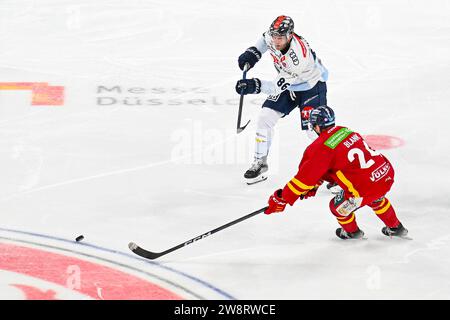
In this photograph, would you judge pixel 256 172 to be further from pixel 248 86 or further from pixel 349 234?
pixel 349 234

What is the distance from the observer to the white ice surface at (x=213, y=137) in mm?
6305

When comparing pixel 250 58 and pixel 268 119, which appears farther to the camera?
pixel 250 58

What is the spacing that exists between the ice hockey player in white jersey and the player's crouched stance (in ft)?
4.03

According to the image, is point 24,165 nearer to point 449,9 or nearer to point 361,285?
point 361,285

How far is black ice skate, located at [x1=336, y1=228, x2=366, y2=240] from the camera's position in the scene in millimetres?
6562

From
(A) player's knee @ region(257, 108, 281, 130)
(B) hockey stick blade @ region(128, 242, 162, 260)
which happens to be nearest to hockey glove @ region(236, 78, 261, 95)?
(A) player's knee @ region(257, 108, 281, 130)

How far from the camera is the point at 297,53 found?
7461 millimetres

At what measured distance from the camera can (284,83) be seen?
25.2ft

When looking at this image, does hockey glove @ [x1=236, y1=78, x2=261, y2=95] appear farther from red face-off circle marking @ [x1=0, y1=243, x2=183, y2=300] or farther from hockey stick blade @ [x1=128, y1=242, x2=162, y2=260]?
red face-off circle marking @ [x1=0, y1=243, x2=183, y2=300]

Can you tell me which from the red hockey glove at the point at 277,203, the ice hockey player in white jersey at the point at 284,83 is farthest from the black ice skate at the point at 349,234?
the ice hockey player in white jersey at the point at 284,83

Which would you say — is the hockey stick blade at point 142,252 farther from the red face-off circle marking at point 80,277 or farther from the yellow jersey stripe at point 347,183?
the yellow jersey stripe at point 347,183

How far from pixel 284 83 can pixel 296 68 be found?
8.5 inches

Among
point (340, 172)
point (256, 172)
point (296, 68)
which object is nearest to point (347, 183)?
point (340, 172)

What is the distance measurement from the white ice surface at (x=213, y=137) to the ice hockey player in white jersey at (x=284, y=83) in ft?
A: 1.22
